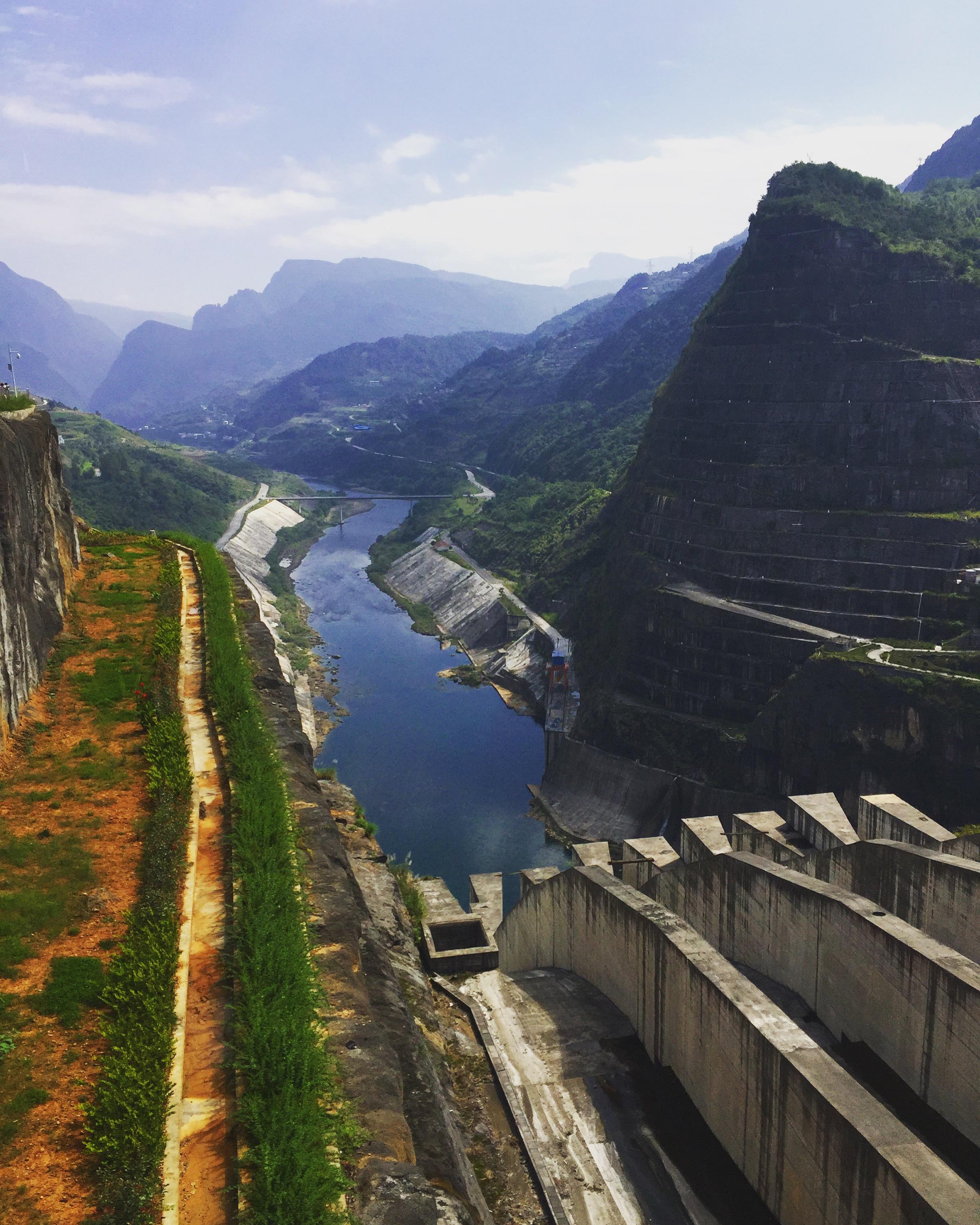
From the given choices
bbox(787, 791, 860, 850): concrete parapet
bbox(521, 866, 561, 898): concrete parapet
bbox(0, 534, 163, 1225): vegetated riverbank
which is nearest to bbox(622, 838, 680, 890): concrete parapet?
bbox(521, 866, 561, 898): concrete parapet

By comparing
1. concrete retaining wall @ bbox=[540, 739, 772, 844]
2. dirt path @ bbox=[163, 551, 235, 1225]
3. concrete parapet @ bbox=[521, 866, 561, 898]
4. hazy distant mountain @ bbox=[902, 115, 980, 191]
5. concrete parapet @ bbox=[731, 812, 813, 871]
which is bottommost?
concrete retaining wall @ bbox=[540, 739, 772, 844]

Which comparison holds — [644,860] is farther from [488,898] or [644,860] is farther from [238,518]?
[238,518]

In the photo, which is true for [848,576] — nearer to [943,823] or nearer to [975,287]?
[943,823]

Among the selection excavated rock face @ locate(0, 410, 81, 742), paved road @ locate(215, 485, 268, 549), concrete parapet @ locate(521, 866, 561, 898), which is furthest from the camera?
paved road @ locate(215, 485, 268, 549)

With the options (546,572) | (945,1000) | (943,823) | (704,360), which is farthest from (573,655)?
(945,1000)

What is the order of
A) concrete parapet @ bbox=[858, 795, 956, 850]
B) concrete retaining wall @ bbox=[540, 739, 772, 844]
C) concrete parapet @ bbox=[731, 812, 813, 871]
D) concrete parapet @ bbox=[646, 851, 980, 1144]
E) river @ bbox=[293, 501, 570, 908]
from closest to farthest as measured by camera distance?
concrete parapet @ bbox=[646, 851, 980, 1144] < concrete parapet @ bbox=[858, 795, 956, 850] < concrete parapet @ bbox=[731, 812, 813, 871] < river @ bbox=[293, 501, 570, 908] < concrete retaining wall @ bbox=[540, 739, 772, 844]

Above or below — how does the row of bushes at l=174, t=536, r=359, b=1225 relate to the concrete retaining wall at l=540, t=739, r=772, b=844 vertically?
above

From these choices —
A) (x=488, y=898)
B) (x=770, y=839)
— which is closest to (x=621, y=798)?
(x=488, y=898)

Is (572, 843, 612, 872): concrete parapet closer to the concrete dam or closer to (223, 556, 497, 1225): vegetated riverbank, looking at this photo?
the concrete dam
